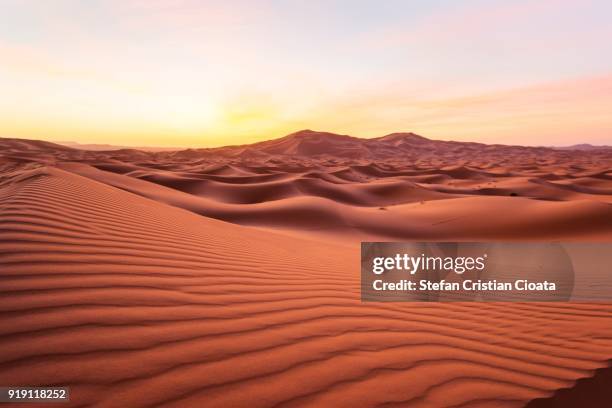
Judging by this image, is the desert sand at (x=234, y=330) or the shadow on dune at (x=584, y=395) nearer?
the desert sand at (x=234, y=330)

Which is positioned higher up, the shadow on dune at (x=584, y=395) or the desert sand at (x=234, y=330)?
the desert sand at (x=234, y=330)

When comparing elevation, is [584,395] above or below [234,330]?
below

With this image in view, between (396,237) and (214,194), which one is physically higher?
(214,194)

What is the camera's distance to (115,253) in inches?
120

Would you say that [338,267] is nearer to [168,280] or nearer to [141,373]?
[168,280]

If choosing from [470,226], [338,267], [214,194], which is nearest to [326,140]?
[214,194]

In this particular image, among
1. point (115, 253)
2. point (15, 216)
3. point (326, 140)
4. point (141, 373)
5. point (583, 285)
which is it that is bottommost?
point (583, 285)

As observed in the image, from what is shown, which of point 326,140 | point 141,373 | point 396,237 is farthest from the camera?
point 326,140

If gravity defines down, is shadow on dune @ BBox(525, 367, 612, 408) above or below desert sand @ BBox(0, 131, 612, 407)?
below

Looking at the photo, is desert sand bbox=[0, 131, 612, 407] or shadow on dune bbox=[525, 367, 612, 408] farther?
shadow on dune bbox=[525, 367, 612, 408]

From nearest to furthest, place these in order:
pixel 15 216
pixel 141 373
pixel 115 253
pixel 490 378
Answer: pixel 141 373 → pixel 490 378 → pixel 115 253 → pixel 15 216

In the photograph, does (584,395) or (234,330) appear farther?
(234,330)

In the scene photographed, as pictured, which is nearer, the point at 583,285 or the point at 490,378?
the point at 490,378

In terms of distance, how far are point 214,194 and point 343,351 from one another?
12.4 metres
